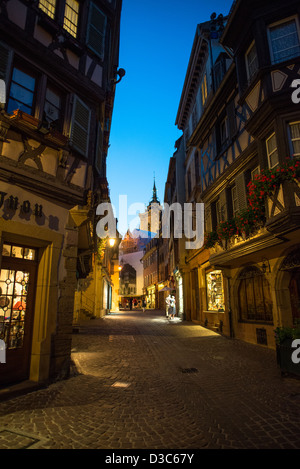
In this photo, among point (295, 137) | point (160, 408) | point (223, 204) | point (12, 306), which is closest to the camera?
point (160, 408)

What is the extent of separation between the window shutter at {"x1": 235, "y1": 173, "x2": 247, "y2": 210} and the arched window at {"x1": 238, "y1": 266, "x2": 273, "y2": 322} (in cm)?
248

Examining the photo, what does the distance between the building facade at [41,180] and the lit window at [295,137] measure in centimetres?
577

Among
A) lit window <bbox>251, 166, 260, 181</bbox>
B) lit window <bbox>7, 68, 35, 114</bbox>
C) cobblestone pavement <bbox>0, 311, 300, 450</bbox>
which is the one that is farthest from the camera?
lit window <bbox>251, 166, 260, 181</bbox>

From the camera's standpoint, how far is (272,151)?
816 cm

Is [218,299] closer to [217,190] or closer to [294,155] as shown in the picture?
[217,190]

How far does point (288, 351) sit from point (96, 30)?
10.4 meters

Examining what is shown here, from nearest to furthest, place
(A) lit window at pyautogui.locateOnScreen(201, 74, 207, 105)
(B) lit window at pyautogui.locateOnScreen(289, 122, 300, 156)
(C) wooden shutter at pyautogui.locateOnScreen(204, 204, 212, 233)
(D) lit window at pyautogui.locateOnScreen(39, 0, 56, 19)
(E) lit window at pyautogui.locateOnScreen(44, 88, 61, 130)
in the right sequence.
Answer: (E) lit window at pyautogui.locateOnScreen(44, 88, 61, 130) < (D) lit window at pyautogui.locateOnScreen(39, 0, 56, 19) < (B) lit window at pyautogui.locateOnScreen(289, 122, 300, 156) < (C) wooden shutter at pyautogui.locateOnScreen(204, 204, 212, 233) < (A) lit window at pyautogui.locateOnScreen(201, 74, 207, 105)

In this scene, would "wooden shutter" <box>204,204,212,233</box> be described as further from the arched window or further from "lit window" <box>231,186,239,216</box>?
the arched window

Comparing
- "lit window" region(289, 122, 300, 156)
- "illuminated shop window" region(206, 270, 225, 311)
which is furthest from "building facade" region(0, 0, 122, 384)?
"illuminated shop window" region(206, 270, 225, 311)

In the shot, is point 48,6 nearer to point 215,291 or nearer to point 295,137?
point 295,137

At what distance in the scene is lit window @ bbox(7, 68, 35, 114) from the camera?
607 cm

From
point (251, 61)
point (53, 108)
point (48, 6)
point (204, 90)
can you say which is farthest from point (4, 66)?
point (204, 90)

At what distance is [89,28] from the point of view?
26.7 ft

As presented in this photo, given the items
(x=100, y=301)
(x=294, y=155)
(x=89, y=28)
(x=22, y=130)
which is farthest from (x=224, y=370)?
(x=100, y=301)
